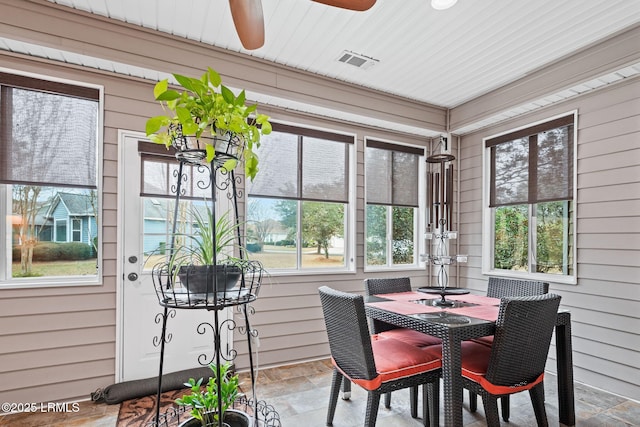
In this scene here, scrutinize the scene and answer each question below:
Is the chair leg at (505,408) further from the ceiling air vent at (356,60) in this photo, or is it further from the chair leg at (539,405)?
the ceiling air vent at (356,60)

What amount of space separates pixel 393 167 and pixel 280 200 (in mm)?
1548

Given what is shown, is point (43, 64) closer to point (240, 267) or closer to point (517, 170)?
point (240, 267)

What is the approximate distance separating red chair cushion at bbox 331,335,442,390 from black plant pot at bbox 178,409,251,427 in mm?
810

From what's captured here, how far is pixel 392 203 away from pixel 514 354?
8.27 ft

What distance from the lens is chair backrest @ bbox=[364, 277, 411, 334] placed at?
294 centimetres

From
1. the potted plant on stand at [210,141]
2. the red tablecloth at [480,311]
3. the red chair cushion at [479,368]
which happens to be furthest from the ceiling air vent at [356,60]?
the red chair cushion at [479,368]

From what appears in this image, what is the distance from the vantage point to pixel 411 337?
267cm

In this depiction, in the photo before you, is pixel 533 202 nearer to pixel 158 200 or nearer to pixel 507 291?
pixel 507 291

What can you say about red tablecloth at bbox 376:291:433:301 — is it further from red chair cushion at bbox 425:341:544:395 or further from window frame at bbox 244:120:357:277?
window frame at bbox 244:120:357:277

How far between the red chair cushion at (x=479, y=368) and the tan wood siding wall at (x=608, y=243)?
130 centimetres

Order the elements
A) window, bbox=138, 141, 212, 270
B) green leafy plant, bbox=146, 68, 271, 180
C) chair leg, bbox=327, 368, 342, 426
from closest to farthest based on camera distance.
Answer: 1. green leafy plant, bbox=146, 68, 271, 180
2. chair leg, bbox=327, 368, 342, 426
3. window, bbox=138, 141, 212, 270

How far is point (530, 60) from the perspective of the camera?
3168 mm

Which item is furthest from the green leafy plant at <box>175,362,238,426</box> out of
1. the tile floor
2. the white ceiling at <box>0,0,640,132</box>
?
the white ceiling at <box>0,0,640,132</box>

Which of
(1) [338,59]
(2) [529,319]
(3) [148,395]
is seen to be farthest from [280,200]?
(2) [529,319]
